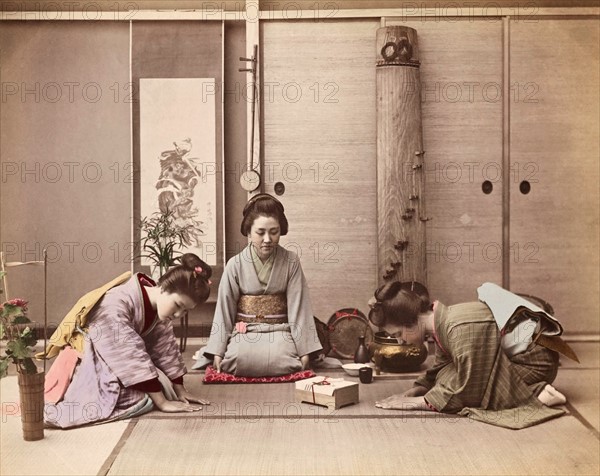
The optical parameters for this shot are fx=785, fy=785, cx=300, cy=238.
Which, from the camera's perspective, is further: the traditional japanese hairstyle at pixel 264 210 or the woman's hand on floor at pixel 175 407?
the traditional japanese hairstyle at pixel 264 210

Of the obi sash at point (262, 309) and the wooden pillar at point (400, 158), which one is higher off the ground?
the wooden pillar at point (400, 158)

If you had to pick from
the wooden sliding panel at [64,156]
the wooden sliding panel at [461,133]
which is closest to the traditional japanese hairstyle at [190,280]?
the wooden sliding panel at [64,156]

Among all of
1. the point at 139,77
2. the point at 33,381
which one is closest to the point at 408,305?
the point at 33,381

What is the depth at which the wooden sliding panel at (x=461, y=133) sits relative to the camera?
18.8ft

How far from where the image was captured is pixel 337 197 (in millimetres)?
5812

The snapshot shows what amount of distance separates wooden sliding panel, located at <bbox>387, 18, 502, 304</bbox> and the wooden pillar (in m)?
0.22

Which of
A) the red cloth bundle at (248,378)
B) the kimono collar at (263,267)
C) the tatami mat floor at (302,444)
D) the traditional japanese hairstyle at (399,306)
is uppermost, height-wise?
the kimono collar at (263,267)

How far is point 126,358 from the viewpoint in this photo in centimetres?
378

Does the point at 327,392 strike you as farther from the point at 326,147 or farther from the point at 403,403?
the point at 326,147

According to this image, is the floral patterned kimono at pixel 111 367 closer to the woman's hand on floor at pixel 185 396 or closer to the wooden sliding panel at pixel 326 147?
the woman's hand on floor at pixel 185 396

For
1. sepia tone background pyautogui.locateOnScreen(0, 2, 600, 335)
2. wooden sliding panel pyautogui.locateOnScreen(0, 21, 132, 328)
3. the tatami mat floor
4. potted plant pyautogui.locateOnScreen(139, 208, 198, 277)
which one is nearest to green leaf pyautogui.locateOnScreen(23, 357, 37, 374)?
the tatami mat floor

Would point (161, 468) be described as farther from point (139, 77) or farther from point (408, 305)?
point (139, 77)

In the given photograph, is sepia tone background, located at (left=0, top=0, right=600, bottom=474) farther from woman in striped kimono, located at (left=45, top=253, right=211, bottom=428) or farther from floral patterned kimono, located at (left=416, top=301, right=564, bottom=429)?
floral patterned kimono, located at (left=416, top=301, right=564, bottom=429)

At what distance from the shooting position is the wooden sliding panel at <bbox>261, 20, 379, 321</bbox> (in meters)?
5.74
